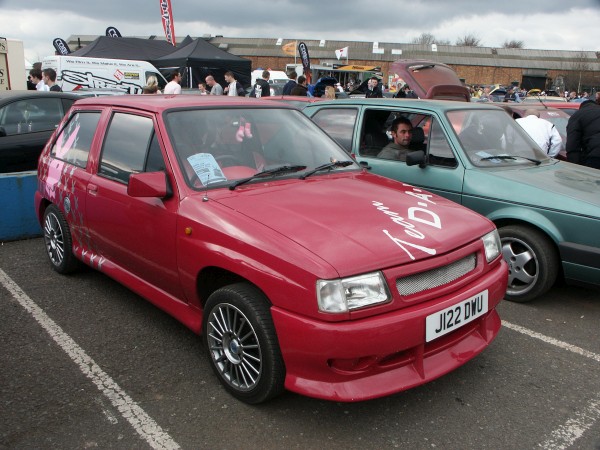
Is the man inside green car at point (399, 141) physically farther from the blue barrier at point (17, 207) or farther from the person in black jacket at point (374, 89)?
the person in black jacket at point (374, 89)

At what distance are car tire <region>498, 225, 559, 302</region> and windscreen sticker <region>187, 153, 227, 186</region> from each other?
98.2 inches

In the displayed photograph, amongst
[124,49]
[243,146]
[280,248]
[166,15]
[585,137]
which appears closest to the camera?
[280,248]

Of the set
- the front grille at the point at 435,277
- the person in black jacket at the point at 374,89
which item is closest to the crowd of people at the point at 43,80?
the person in black jacket at the point at 374,89

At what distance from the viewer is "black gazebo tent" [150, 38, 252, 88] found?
63.5 ft

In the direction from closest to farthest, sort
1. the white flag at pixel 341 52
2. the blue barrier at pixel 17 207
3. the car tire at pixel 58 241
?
the car tire at pixel 58 241
the blue barrier at pixel 17 207
the white flag at pixel 341 52

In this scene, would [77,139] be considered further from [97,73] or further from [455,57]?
[455,57]

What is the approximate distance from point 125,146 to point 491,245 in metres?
2.58

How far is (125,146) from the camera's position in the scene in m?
3.69

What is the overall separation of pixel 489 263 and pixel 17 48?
17.5 meters

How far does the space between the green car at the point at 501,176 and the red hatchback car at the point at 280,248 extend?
1230 mm

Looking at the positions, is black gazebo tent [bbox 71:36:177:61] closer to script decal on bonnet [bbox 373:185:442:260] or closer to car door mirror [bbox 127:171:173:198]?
car door mirror [bbox 127:171:173:198]

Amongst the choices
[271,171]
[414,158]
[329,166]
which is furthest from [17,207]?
[414,158]

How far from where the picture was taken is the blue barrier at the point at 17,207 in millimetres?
5762

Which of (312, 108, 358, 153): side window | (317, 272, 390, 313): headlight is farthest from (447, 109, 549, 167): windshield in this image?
(317, 272, 390, 313): headlight
